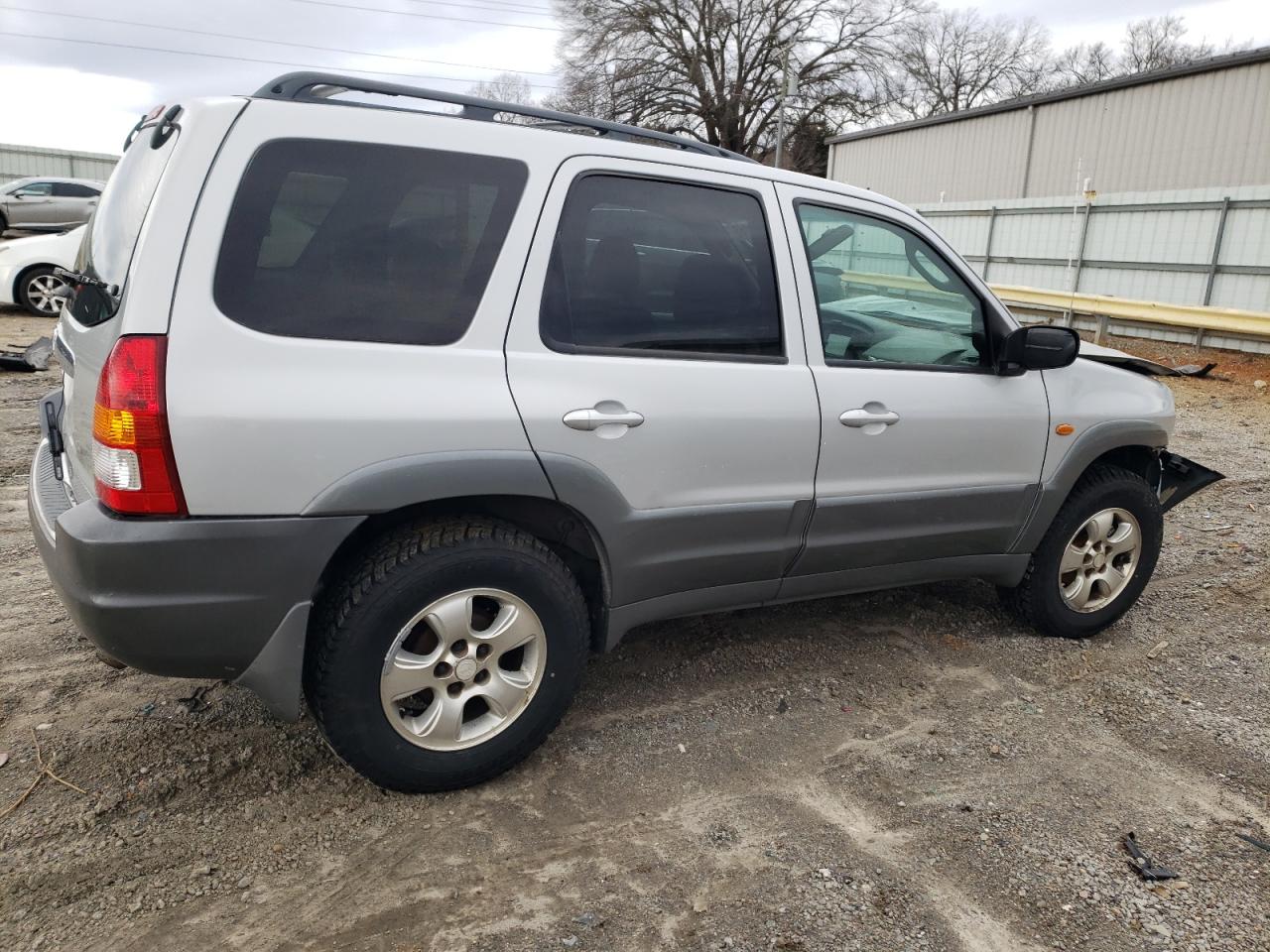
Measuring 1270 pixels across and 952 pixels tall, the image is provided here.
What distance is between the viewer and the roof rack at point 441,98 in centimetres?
253

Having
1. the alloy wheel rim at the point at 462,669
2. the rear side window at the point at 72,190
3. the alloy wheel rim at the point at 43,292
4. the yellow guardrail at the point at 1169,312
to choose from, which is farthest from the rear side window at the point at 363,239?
the rear side window at the point at 72,190

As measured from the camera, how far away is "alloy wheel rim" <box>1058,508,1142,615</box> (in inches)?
155

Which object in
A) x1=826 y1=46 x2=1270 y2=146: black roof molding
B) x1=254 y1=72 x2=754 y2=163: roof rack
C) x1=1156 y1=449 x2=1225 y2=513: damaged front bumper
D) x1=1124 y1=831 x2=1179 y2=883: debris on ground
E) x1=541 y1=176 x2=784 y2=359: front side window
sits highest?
x1=826 y1=46 x2=1270 y2=146: black roof molding

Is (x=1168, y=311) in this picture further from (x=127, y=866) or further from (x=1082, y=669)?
(x=127, y=866)

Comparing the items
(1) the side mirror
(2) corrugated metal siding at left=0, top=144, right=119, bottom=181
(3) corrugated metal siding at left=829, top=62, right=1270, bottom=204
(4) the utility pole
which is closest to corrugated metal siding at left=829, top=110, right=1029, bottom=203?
(3) corrugated metal siding at left=829, top=62, right=1270, bottom=204

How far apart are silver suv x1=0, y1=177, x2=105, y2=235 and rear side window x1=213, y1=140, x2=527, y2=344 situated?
17619mm

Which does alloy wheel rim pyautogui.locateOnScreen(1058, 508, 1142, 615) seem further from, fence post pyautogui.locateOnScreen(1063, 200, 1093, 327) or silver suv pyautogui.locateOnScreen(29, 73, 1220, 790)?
fence post pyautogui.locateOnScreen(1063, 200, 1093, 327)

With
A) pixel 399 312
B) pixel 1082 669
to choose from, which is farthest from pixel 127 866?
pixel 1082 669

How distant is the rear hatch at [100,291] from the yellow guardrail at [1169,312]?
10.7 metres

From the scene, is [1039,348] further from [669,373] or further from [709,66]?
[709,66]

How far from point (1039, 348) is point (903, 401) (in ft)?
2.03

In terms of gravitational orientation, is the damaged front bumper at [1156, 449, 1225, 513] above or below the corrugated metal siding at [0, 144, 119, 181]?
below

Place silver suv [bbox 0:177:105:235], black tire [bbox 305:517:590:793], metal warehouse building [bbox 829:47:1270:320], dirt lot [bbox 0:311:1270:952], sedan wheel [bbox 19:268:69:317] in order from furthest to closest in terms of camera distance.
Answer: silver suv [bbox 0:177:105:235]
metal warehouse building [bbox 829:47:1270:320]
sedan wheel [bbox 19:268:69:317]
black tire [bbox 305:517:590:793]
dirt lot [bbox 0:311:1270:952]

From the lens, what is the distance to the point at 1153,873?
100 inches
